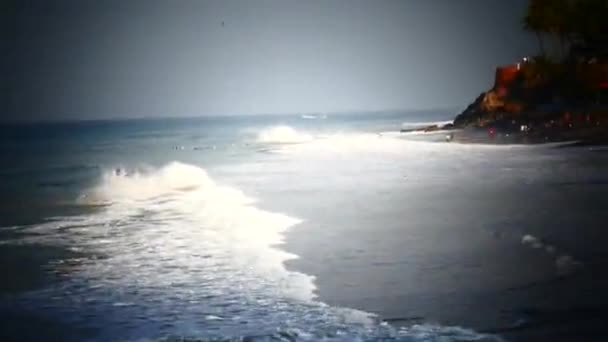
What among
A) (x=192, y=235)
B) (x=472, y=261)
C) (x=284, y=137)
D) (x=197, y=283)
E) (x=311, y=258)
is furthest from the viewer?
(x=284, y=137)

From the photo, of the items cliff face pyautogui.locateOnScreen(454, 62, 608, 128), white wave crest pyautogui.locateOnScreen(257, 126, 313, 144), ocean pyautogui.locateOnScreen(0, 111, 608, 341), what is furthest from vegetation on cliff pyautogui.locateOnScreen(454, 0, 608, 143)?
ocean pyautogui.locateOnScreen(0, 111, 608, 341)

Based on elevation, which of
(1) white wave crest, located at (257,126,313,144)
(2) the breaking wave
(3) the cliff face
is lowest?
(1) white wave crest, located at (257,126,313,144)

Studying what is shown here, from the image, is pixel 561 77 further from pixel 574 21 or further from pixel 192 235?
pixel 192 235

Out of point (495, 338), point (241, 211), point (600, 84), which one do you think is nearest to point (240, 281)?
point (495, 338)

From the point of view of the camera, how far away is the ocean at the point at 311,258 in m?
10.2

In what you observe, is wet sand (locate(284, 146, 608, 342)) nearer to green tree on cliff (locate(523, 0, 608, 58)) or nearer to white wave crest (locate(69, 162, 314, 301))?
white wave crest (locate(69, 162, 314, 301))

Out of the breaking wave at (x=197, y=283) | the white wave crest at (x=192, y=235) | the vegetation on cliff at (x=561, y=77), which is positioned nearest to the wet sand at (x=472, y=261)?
the breaking wave at (x=197, y=283)

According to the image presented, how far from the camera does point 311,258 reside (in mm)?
14711

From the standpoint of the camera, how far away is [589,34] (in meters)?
66.6

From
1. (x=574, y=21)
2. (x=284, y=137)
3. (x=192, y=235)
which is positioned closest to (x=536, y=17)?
(x=574, y=21)

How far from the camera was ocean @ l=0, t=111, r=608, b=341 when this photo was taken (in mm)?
10156

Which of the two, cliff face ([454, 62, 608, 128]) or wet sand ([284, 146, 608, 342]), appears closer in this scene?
wet sand ([284, 146, 608, 342])

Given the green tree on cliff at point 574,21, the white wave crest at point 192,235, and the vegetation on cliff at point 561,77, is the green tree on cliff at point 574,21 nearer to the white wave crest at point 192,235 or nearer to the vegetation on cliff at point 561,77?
the vegetation on cliff at point 561,77

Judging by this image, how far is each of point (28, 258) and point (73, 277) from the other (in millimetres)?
2893
